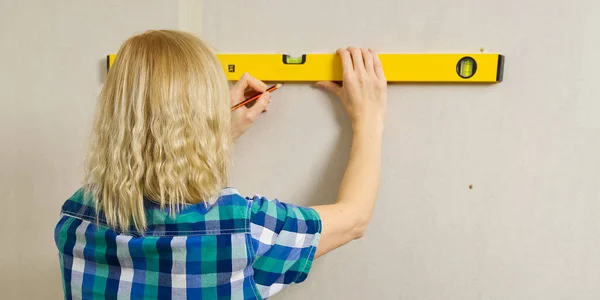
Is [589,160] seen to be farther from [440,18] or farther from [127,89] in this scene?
[127,89]

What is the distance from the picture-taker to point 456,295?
0.86 m

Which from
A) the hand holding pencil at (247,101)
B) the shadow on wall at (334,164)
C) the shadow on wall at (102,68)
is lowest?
the shadow on wall at (334,164)

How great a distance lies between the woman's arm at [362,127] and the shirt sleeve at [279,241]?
8cm

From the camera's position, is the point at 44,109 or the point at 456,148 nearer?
the point at 456,148

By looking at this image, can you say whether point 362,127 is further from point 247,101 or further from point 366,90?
point 247,101

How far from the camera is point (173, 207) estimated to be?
67 cm

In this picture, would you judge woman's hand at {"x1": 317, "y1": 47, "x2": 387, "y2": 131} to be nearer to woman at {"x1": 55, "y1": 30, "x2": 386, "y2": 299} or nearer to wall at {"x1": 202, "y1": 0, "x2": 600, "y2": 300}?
wall at {"x1": 202, "y1": 0, "x2": 600, "y2": 300}

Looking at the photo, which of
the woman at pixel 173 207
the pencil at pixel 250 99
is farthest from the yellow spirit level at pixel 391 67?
the woman at pixel 173 207

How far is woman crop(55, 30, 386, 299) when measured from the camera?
0.67 meters

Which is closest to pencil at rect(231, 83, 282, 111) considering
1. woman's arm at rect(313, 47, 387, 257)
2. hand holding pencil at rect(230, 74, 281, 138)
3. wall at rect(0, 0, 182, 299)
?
hand holding pencil at rect(230, 74, 281, 138)

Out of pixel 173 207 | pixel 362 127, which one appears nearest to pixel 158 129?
pixel 173 207

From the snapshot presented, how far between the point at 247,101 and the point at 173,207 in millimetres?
287

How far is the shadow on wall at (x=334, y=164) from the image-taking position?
2.94ft

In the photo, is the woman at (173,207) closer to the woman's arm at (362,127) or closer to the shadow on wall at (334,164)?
the woman's arm at (362,127)
